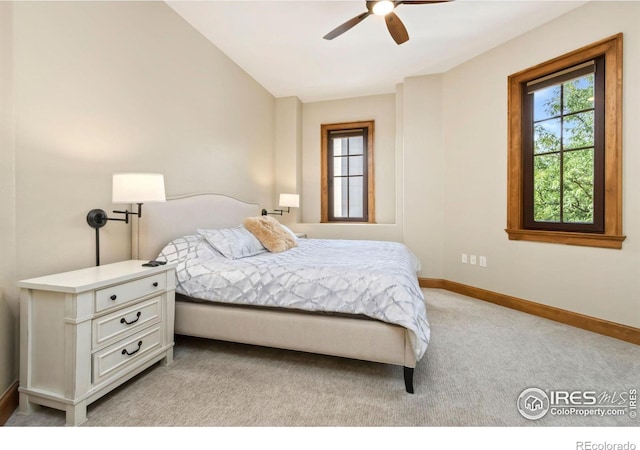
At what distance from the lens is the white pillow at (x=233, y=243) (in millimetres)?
2463

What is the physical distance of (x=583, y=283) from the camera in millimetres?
2701

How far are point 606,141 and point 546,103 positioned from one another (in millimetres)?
764

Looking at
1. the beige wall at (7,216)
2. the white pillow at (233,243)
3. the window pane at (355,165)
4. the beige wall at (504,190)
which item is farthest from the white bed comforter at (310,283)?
the window pane at (355,165)

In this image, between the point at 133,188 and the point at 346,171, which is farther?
the point at 346,171

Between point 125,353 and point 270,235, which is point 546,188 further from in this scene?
point 125,353

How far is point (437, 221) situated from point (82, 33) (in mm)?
3993

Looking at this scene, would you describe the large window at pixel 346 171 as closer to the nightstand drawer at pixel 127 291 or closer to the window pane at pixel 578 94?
the window pane at pixel 578 94

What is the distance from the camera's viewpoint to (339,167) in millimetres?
4988

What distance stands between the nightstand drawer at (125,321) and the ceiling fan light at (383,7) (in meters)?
2.62

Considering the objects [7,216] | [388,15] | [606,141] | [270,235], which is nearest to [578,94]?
[606,141]

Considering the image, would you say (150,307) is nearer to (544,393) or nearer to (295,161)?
(544,393)

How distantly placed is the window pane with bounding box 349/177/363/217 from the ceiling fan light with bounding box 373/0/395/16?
272cm

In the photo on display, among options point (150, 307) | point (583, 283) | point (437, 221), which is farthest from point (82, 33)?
point (583, 283)

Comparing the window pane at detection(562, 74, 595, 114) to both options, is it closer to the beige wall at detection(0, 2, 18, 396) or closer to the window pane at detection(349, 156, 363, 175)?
the window pane at detection(349, 156, 363, 175)
